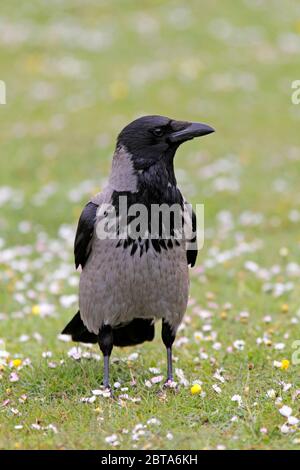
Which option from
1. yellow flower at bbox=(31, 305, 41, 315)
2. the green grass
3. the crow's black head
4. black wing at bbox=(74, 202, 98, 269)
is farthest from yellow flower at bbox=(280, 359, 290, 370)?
yellow flower at bbox=(31, 305, 41, 315)

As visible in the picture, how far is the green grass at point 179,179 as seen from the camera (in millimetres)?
5301

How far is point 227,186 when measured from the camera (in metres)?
13.7

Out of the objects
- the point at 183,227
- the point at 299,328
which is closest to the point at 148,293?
the point at 183,227

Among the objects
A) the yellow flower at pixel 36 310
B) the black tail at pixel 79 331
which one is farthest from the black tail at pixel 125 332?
the yellow flower at pixel 36 310

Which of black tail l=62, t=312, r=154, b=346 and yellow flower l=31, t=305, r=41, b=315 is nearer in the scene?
black tail l=62, t=312, r=154, b=346

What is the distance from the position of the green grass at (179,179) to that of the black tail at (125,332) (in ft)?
0.69

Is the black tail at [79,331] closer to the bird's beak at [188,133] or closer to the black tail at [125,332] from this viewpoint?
the black tail at [125,332]

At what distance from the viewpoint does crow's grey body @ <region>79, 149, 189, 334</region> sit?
562cm

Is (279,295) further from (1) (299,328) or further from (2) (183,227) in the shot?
(2) (183,227)

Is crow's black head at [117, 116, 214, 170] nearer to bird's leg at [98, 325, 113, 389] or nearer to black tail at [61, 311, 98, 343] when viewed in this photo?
bird's leg at [98, 325, 113, 389]

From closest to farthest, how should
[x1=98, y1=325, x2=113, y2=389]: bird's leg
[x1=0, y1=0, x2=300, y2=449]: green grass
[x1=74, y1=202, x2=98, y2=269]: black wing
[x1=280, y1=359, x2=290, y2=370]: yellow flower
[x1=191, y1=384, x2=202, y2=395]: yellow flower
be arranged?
1. [x1=0, y1=0, x2=300, y2=449]: green grass
2. [x1=191, y1=384, x2=202, y2=395]: yellow flower
3. [x1=74, y1=202, x2=98, y2=269]: black wing
4. [x1=98, y1=325, x2=113, y2=389]: bird's leg
5. [x1=280, y1=359, x2=290, y2=370]: yellow flower

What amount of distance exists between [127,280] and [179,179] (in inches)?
347

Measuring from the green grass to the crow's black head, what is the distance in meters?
1.82

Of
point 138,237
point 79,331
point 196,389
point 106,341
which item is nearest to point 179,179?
point 79,331
